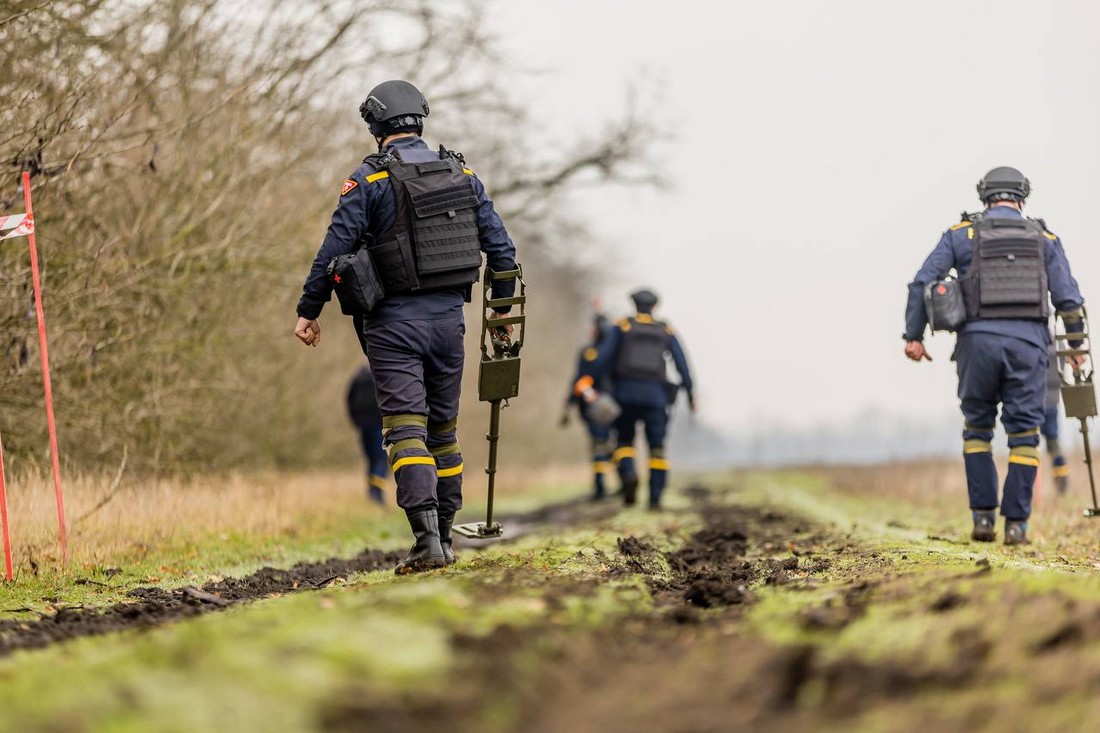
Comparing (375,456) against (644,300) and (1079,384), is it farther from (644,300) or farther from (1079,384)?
(1079,384)

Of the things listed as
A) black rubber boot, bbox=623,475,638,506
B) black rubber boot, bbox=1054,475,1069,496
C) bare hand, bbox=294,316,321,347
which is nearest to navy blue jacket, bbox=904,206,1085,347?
bare hand, bbox=294,316,321,347

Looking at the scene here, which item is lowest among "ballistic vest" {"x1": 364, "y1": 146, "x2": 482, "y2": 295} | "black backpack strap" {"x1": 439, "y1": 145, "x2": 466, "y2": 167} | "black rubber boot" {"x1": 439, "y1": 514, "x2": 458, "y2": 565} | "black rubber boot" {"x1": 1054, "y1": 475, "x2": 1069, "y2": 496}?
"black rubber boot" {"x1": 1054, "y1": 475, "x2": 1069, "y2": 496}

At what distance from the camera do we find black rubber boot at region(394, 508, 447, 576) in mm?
6719

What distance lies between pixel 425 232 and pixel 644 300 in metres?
8.33

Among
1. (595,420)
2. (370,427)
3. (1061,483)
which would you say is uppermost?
(370,427)

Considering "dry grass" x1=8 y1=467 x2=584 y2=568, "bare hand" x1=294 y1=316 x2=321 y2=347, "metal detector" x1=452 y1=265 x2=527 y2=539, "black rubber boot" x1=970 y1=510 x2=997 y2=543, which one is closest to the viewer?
"bare hand" x1=294 y1=316 x2=321 y2=347

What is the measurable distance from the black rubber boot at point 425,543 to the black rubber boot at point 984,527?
4112 mm

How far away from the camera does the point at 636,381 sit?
583 inches

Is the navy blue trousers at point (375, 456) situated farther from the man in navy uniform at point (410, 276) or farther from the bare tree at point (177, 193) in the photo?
the man in navy uniform at point (410, 276)

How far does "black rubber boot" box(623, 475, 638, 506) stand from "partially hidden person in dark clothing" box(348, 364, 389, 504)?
285cm

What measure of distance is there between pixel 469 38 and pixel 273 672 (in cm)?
1573

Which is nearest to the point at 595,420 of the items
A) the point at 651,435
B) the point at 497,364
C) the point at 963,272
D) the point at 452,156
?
the point at 651,435

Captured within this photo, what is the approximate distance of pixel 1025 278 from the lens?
8.91 meters

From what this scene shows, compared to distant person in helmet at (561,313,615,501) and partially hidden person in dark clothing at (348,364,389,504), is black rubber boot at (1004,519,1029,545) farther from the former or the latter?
distant person in helmet at (561,313,615,501)
